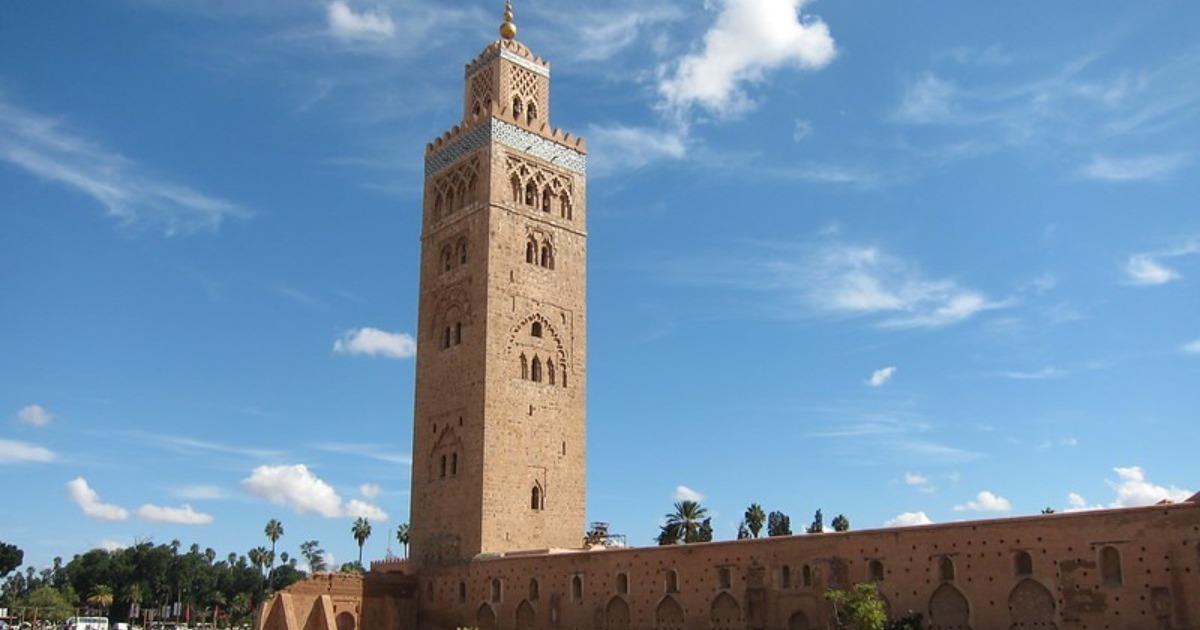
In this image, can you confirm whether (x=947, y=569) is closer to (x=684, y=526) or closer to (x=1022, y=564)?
(x=1022, y=564)

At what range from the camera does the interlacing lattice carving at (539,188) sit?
33.2 m

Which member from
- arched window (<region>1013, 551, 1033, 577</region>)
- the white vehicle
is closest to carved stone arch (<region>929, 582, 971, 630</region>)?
arched window (<region>1013, 551, 1033, 577</region>)

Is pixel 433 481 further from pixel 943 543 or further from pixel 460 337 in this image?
pixel 943 543

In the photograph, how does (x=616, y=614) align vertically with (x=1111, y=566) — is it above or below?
below

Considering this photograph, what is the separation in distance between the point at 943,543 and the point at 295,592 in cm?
1781

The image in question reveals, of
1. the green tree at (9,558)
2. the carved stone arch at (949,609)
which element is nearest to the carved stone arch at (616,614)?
the carved stone arch at (949,609)

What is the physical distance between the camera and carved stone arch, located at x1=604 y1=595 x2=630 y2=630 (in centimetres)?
2528

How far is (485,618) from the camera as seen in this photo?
1140 inches

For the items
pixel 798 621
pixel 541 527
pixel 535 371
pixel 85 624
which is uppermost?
pixel 535 371

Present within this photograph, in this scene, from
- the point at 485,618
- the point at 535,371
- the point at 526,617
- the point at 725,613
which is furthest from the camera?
the point at 535,371

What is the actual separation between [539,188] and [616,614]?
14.3 meters

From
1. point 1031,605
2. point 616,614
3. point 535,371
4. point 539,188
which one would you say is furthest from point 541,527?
point 1031,605

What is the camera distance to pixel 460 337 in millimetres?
32312

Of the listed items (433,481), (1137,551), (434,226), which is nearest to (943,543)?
(1137,551)
